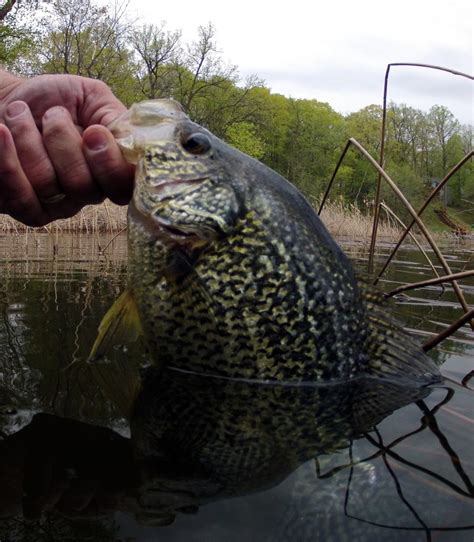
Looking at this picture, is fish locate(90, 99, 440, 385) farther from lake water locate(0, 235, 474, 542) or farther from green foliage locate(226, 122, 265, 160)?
green foliage locate(226, 122, 265, 160)

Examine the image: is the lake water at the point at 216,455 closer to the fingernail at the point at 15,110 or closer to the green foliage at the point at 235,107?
the fingernail at the point at 15,110

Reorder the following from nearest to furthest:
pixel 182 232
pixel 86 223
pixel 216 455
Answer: pixel 216 455 < pixel 182 232 < pixel 86 223

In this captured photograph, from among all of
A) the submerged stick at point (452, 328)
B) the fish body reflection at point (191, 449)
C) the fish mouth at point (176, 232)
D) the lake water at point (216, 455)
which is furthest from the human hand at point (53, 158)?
the submerged stick at point (452, 328)

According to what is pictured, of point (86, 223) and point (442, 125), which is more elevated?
point (442, 125)

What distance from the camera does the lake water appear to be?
5.21 feet

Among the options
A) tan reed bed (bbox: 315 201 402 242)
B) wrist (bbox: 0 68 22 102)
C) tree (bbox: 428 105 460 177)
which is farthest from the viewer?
tree (bbox: 428 105 460 177)

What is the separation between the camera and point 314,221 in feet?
9.84

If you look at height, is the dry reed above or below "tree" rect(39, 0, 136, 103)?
below

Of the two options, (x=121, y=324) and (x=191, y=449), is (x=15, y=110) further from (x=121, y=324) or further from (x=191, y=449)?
(x=191, y=449)

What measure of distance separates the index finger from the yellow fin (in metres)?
0.65

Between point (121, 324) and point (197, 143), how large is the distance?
104 cm

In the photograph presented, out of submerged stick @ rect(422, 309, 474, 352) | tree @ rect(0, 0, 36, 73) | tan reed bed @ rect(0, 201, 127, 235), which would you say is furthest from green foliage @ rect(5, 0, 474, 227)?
submerged stick @ rect(422, 309, 474, 352)

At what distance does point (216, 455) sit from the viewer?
2.09 meters

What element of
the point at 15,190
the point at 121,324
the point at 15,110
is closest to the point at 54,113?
the point at 15,110
